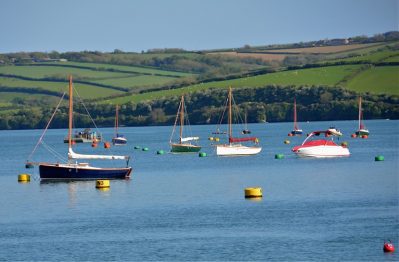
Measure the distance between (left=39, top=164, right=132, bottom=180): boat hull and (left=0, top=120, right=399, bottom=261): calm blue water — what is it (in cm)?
134

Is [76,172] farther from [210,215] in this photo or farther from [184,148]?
[184,148]

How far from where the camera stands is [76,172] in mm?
97625

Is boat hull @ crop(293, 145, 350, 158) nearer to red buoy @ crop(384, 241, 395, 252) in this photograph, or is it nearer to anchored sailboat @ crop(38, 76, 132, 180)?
anchored sailboat @ crop(38, 76, 132, 180)

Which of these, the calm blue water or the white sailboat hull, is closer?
the calm blue water

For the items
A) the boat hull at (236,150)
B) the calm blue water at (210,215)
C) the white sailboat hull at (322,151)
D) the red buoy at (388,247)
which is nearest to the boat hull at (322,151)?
the white sailboat hull at (322,151)

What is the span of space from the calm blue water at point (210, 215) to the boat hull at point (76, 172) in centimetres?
134

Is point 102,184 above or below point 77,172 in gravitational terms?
below

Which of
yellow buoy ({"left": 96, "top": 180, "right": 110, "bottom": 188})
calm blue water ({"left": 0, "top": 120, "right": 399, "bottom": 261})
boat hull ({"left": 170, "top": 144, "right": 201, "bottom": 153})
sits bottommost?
calm blue water ({"left": 0, "top": 120, "right": 399, "bottom": 261})

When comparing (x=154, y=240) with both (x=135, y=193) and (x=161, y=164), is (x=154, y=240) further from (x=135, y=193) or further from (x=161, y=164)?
(x=161, y=164)

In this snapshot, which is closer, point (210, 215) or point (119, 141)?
point (210, 215)

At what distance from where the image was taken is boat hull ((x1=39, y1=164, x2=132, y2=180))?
320ft

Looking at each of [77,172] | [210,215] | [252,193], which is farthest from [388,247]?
[77,172]

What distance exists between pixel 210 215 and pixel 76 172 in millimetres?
28912

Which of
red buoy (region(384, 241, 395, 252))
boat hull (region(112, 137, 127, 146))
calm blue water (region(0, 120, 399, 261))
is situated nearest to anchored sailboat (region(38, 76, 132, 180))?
calm blue water (region(0, 120, 399, 261))
